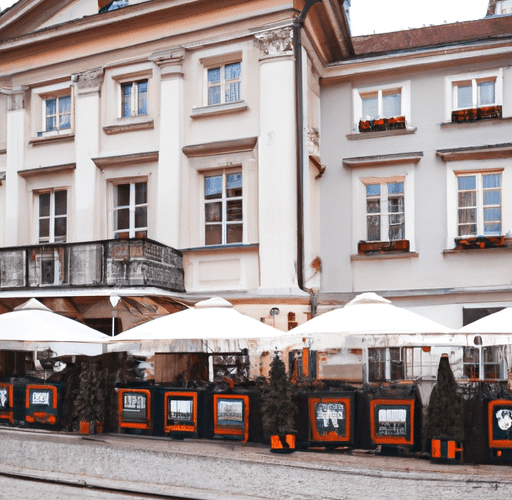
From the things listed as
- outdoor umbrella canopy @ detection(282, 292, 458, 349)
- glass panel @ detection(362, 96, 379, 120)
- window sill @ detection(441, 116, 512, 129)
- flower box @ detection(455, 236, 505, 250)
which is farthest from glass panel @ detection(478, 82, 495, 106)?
outdoor umbrella canopy @ detection(282, 292, 458, 349)

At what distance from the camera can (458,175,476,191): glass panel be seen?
16.5m

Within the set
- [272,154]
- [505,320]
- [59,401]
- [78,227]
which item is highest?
[272,154]

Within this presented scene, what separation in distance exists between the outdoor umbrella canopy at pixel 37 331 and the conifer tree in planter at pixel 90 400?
554 mm

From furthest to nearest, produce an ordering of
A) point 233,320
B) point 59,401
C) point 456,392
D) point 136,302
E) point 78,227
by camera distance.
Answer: point 78,227 → point 136,302 → point 59,401 → point 233,320 → point 456,392

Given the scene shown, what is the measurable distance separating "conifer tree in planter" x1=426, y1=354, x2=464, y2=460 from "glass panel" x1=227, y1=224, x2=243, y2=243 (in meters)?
7.85

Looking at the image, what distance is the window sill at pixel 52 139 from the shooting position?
18641 mm

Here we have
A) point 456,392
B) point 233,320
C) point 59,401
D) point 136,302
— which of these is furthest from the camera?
point 136,302

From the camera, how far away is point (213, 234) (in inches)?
672

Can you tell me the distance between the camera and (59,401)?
1230cm

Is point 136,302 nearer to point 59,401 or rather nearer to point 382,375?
point 59,401

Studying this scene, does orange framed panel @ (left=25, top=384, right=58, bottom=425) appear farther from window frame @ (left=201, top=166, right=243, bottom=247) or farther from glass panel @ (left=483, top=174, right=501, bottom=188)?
glass panel @ (left=483, top=174, right=501, bottom=188)

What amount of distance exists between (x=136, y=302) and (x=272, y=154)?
4329 millimetres

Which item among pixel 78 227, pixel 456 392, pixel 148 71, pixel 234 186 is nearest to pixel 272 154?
pixel 234 186

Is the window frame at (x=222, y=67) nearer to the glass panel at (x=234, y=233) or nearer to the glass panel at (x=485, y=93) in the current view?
the glass panel at (x=234, y=233)
